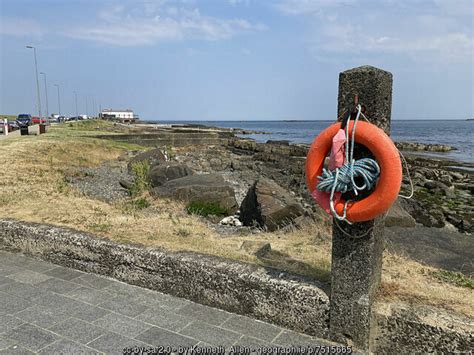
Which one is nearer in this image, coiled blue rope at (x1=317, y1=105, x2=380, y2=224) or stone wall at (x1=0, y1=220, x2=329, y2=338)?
coiled blue rope at (x1=317, y1=105, x2=380, y2=224)

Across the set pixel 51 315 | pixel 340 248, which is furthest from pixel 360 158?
pixel 51 315

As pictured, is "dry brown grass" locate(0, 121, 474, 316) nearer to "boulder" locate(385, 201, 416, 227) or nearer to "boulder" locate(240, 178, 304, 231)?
"boulder" locate(240, 178, 304, 231)

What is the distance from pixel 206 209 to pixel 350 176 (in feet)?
22.7

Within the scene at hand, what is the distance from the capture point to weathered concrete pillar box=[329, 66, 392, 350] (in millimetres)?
2789

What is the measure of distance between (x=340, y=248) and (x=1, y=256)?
13.7 feet

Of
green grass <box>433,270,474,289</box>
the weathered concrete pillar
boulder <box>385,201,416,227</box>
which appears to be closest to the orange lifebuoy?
the weathered concrete pillar

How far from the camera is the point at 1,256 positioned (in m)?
4.84

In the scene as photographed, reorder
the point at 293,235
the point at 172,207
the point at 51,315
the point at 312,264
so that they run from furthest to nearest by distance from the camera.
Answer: the point at 172,207 → the point at 293,235 → the point at 312,264 → the point at 51,315

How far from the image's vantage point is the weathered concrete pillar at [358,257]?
279 centimetres

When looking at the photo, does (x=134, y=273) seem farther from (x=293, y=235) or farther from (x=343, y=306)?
(x=293, y=235)

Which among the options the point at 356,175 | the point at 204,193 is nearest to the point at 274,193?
the point at 204,193

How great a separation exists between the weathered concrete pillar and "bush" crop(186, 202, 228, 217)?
6323 millimetres

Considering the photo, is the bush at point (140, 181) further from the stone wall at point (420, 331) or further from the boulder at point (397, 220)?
the stone wall at point (420, 331)

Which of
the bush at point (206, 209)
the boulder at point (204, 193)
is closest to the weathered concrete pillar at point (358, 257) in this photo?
the bush at point (206, 209)
